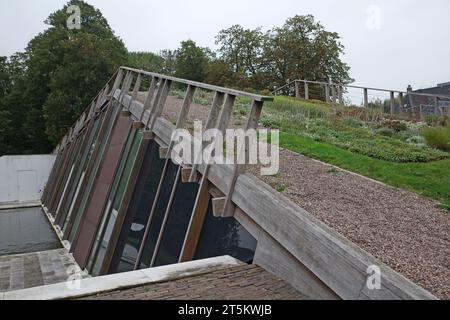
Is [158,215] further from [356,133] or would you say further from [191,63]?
[191,63]

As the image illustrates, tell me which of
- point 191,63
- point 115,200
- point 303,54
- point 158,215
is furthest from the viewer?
point 191,63

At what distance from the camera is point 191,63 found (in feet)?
98.8

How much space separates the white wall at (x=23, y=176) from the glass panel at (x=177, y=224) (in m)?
19.3

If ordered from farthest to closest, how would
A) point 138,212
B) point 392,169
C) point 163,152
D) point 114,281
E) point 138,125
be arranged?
1. point 138,125
2. point 138,212
3. point 163,152
4. point 392,169
5. point 114,281

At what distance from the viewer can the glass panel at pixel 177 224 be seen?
204 inches

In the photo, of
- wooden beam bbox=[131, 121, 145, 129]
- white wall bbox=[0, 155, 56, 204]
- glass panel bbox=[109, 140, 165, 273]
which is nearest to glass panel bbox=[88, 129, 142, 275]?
wooden beam bbox=[131, 121, 145, 129]

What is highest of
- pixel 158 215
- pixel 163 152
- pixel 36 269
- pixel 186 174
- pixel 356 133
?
pixel 356 133

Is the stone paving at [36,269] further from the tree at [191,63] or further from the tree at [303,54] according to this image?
the tree at [191,63]

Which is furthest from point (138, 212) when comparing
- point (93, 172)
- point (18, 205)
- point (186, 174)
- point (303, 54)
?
point (303, 54)

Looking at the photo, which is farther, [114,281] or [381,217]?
[381,217]

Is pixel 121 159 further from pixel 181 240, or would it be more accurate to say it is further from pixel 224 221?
pixel 224 221

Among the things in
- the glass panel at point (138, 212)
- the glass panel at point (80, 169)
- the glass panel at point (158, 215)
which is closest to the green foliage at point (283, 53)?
the glass panel at point (80, 169)

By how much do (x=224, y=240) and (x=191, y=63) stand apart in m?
27.1

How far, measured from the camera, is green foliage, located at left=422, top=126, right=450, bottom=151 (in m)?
8.84
